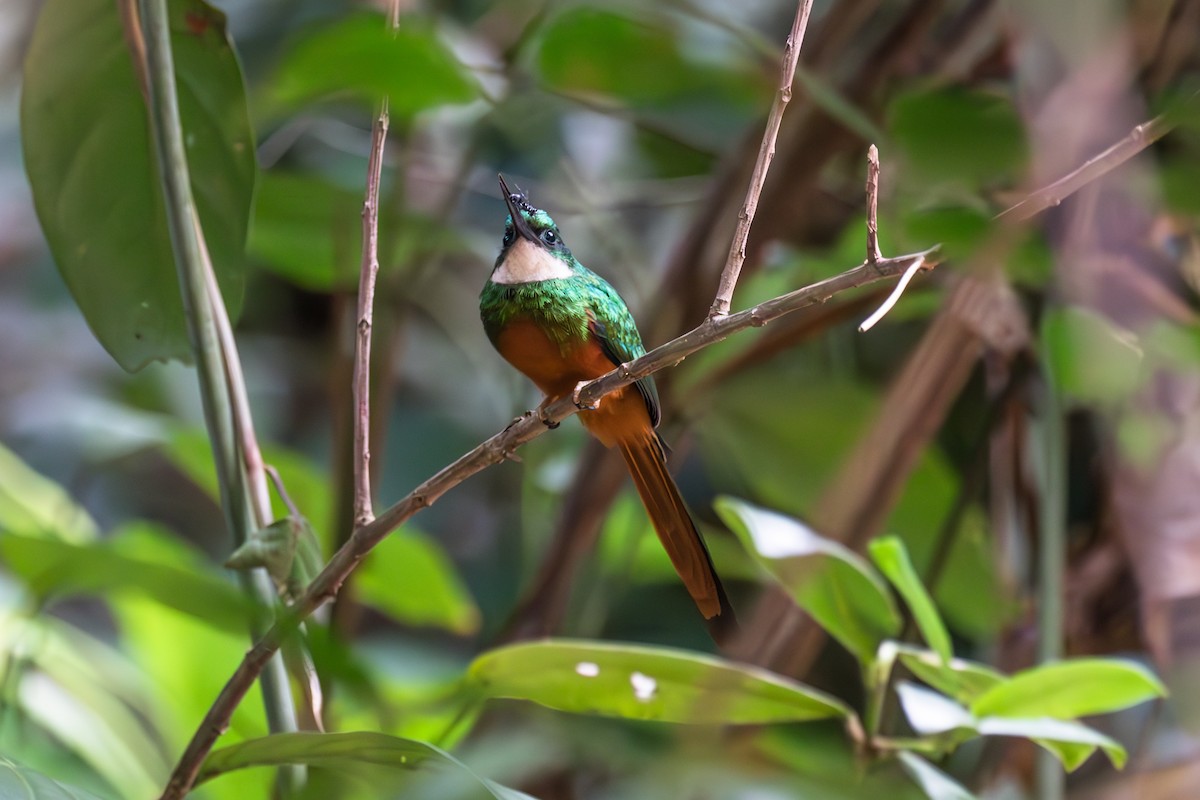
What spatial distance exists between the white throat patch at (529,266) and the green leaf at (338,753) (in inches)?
25.6

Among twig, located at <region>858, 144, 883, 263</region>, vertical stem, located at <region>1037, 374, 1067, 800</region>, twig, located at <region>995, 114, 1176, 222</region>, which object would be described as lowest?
twig, located at <region>995, 114, 1176, 222</region>

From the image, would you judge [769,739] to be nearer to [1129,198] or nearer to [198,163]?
[1129,198]

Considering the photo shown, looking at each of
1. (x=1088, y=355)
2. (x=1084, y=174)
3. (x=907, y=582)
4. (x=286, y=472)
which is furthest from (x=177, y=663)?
(x=1084, y=174)

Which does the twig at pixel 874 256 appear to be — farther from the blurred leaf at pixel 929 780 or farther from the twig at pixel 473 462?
the blurred leaf at pixel 929 780

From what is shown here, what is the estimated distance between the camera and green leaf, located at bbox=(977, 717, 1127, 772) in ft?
3.22

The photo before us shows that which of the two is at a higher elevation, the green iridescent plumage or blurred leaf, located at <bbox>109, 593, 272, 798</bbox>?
the green iridescent plumage

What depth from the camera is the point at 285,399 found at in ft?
10.0

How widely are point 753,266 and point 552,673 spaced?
2.94 ft

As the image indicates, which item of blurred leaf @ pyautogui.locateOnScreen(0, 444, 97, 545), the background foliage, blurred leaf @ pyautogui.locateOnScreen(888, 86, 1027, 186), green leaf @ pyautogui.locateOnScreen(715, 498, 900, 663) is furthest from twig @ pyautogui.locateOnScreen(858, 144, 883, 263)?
blurred leaf @ pyautogui.locateOnScreen(0, 444, 97, 545)

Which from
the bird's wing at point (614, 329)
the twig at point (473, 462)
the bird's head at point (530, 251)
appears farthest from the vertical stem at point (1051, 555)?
the twig at point (473, 462)

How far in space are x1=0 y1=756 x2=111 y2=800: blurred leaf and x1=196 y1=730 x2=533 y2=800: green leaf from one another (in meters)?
0.10

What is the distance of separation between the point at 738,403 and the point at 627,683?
0.78 metres

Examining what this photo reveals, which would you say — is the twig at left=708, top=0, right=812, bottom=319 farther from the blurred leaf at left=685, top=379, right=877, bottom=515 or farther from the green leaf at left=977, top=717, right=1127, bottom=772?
the blurred leaf at left=685, top=379, right=877, bottom=515

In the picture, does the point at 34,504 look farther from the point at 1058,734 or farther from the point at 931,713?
the point at 1058,734
